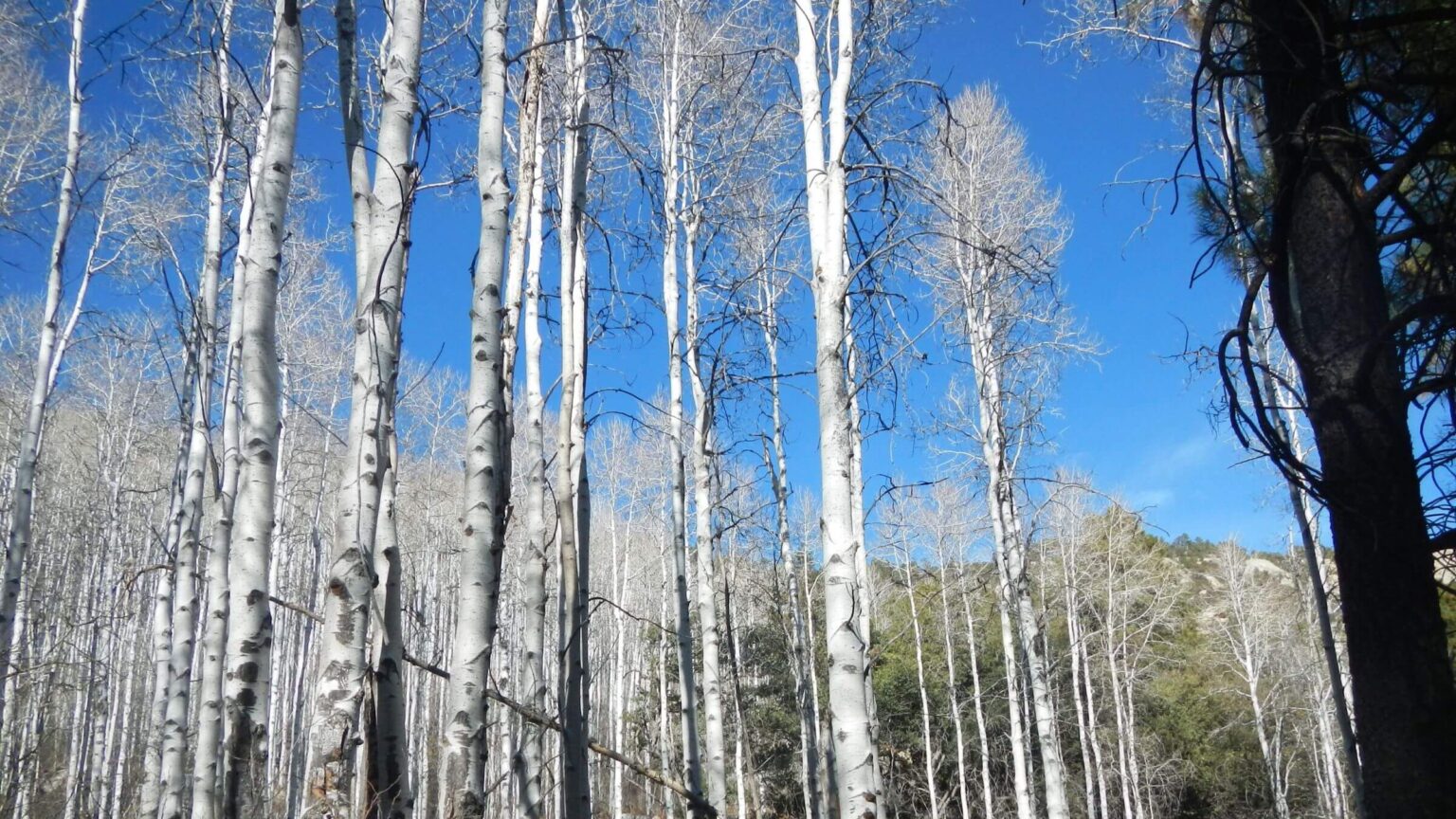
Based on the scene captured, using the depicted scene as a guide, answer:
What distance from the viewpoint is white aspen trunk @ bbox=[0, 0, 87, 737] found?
860 cm

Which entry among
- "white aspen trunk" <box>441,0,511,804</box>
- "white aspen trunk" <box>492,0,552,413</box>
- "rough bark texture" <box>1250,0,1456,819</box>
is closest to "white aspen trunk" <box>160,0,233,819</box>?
"white aspen trunk" <box>492,0,552,413</box>

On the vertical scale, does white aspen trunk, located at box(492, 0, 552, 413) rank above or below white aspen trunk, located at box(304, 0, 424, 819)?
above

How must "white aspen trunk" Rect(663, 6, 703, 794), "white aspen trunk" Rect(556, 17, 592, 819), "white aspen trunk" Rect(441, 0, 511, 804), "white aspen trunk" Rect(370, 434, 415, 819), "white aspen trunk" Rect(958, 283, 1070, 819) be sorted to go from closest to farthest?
"white aspen trunk" Rect(370, 434, 415, 819)
"white aspen trunk" Rect(441, 0, 511, 804)
"white aspen trunk" Rect(556, 17, 592, 819)
"white aspen trunk" Rect(663, 6, 703, 794)
"white aspen trunk" Rect(958, 283, 1070, 819)

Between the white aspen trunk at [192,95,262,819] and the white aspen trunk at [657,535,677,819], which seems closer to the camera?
the white aspen trunk at [192,95,262,819]

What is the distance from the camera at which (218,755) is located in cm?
552

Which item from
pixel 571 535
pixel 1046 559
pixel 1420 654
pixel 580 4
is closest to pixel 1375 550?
pixel 1420 654

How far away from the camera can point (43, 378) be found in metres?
9.52

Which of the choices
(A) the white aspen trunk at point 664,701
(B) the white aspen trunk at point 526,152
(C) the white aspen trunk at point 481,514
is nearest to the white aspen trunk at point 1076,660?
(A) the white aspen trunk at point 664,701

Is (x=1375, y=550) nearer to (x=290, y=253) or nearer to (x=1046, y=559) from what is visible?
(x=290, y=253)

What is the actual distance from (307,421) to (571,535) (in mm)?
18520

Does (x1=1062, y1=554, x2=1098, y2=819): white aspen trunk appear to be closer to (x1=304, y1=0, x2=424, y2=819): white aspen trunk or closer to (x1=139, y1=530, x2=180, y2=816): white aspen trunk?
(x1=139, y1=530, x2=180, y2=816): white aspen trunk

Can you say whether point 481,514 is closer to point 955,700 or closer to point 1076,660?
point 1076,660

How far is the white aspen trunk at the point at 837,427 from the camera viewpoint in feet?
11.7

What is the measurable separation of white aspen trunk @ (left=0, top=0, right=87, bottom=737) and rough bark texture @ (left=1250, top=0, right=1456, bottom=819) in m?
10.6
